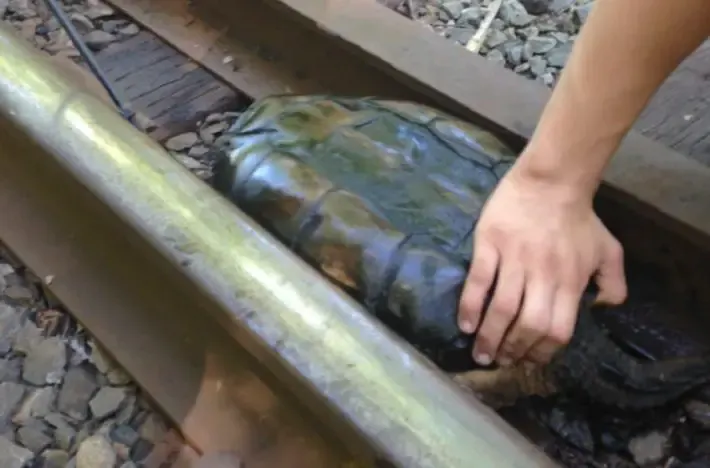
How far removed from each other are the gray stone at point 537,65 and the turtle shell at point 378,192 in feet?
1.61

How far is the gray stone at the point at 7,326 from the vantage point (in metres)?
1.51

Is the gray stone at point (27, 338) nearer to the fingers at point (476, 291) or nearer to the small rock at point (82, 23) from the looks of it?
the fingers at point (476, 291)

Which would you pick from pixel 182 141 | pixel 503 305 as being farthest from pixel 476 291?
pixel 182 141

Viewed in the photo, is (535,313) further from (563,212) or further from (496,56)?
(496,56)

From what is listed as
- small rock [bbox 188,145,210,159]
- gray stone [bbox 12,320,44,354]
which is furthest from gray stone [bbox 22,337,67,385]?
small rock [bbox 188,145,210,159]

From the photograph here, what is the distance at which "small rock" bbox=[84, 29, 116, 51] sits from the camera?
204cm

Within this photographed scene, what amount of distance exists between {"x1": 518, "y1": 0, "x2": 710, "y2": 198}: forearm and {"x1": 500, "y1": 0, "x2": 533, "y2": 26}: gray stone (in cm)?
86

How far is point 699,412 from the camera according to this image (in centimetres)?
132

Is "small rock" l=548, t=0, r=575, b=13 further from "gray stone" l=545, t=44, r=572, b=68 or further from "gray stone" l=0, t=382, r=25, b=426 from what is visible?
"gray stone" l=0, t=382, r=25, b=426

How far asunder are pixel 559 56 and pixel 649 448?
0.92 metres

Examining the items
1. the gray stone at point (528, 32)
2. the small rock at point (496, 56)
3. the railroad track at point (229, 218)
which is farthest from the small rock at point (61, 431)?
the gray stone at point (528, 32)

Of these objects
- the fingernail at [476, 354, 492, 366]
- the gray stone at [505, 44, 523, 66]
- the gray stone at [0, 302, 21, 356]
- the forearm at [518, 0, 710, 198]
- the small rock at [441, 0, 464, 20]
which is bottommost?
the gray stone at [0, 302, 21, 356]

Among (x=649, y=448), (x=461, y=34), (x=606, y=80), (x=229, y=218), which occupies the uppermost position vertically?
(x=606, y=80)

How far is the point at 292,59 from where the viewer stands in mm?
1881
